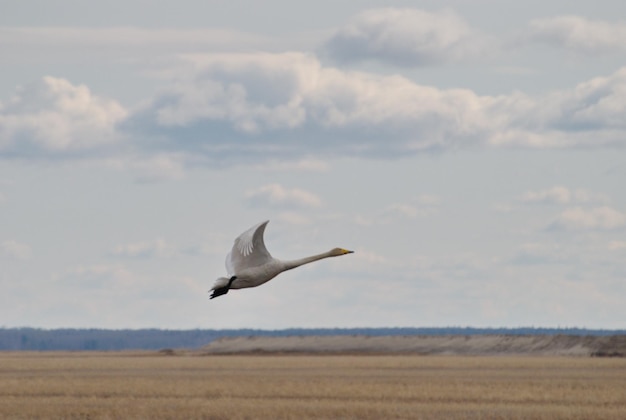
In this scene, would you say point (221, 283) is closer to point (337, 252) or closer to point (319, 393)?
point (337, 252)

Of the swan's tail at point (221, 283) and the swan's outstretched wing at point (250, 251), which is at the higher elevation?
the swan's outstretched wing at point (250, 251)

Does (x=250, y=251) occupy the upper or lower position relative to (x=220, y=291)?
upper

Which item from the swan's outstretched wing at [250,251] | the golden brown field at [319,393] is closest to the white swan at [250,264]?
the swan's outstretched wing at [250,251]

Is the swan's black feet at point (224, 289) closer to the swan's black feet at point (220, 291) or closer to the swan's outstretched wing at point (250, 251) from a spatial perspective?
the swan's black feet at point (220, 291)

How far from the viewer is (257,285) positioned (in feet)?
75.5

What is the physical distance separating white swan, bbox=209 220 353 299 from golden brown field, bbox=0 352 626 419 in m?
20.5

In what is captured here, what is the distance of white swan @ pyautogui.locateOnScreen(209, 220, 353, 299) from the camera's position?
2302 cm

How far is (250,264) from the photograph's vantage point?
2344cm

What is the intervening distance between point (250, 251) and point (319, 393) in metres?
32.5

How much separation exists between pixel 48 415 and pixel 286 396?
40.3ft

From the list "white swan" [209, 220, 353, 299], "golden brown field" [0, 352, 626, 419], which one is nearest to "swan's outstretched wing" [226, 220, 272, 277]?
"white swan" [209, 220, 353, 299]

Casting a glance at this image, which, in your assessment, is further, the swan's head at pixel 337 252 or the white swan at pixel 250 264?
the swan's head at pixel 337 252

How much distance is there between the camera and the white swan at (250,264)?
75.5ft

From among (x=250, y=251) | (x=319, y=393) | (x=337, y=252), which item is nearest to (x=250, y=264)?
(x=250, y=251)
